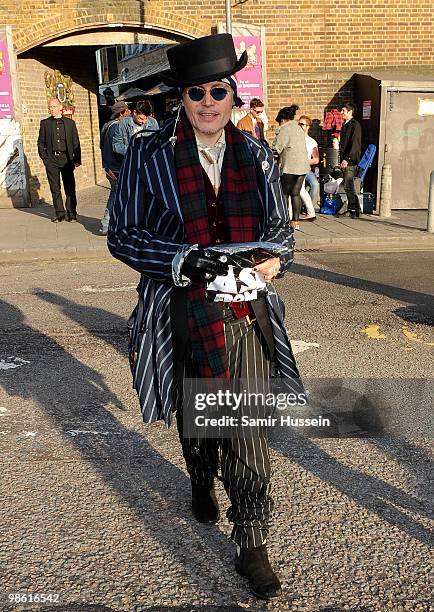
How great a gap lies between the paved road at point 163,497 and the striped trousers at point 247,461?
261mm

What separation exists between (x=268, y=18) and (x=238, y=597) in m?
13.3

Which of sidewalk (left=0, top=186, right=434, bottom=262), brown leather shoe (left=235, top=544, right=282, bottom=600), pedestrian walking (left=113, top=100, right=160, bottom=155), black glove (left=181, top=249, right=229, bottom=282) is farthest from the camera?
sidewalk (left=0, top=186, right=434, bottom=262)

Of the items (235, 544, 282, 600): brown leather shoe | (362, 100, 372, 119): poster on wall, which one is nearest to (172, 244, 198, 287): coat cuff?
(235, 544, 282, 600): brown leather shoe

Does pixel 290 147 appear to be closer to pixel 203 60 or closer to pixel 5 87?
pixel 5 87

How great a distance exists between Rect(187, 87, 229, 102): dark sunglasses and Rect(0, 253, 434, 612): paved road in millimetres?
1837

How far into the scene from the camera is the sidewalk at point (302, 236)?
9.66 metres

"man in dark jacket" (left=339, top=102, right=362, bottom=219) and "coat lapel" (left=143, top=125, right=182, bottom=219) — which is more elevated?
"coat lapel" (left=143, top=125, right=182, bottom=219)

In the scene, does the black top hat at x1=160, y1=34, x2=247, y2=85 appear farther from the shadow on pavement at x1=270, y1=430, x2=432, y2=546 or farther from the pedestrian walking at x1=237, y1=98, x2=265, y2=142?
the pedestrian walking at x1=237, y1=98, x2=265, y2=142

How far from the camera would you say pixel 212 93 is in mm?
2475

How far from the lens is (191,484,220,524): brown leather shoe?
9.93 feet

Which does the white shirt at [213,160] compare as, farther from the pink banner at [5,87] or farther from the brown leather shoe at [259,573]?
the pink banner at [5,87]

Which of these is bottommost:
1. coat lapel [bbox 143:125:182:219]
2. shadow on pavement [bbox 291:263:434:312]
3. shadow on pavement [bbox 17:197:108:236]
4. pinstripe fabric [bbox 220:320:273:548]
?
shadow on pavement [bbox 291:263:434:312]

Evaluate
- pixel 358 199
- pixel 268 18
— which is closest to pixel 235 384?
pixel 358 199

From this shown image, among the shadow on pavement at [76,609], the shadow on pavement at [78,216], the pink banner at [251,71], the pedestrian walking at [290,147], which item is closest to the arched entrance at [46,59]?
the shadow on pavement at [78,216]
